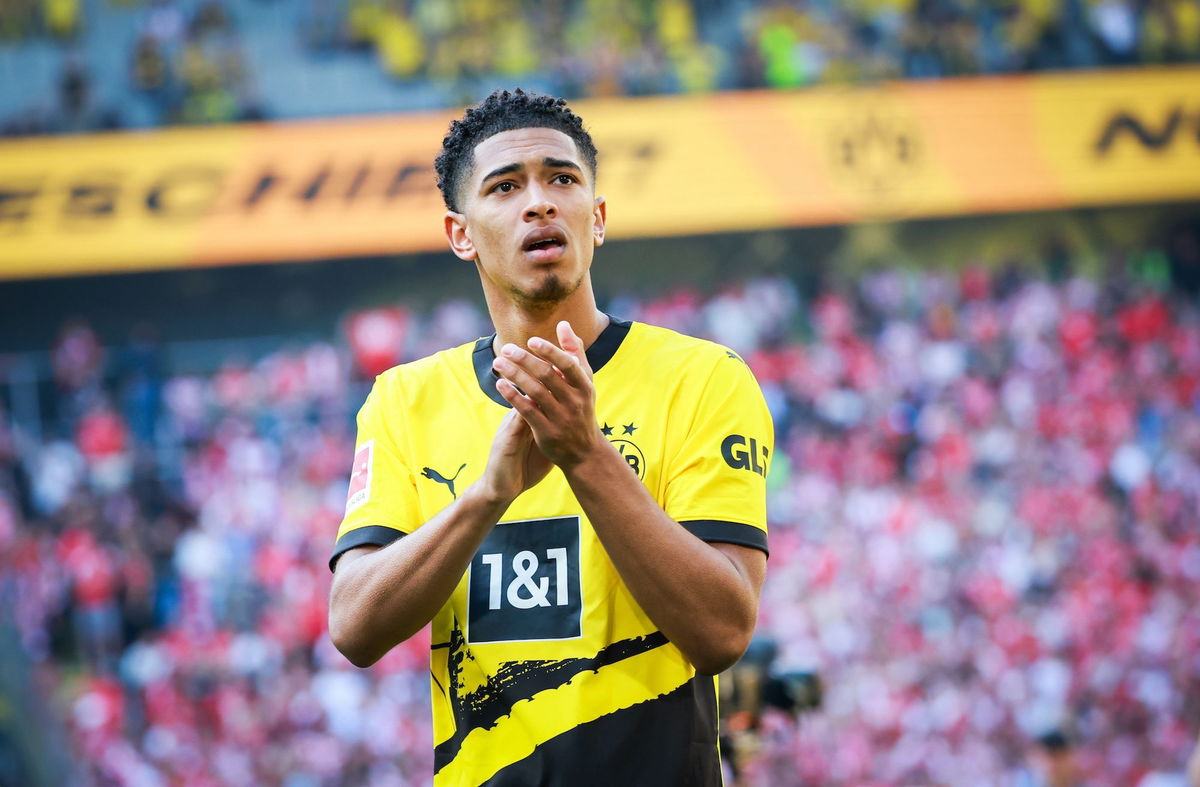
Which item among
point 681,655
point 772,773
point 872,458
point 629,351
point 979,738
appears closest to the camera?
point 681,655

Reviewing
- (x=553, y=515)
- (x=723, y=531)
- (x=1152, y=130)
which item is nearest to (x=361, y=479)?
(x=553, y=515)

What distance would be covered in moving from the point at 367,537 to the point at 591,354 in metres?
0.53

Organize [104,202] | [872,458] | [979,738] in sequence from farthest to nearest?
[104,202]
[872,458]
[979,738]

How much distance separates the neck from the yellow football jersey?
51mm

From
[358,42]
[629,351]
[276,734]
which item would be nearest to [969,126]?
[358,42]

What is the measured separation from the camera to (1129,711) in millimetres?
11594

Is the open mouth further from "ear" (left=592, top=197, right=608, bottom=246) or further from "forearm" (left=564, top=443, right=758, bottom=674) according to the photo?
"forearm" (left=564, top=443, right=758, bottom=674)

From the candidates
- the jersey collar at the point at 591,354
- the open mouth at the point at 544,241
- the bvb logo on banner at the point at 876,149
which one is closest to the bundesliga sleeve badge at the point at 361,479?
the jersey collar at the point at 591,354

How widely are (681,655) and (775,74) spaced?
50.0 feet

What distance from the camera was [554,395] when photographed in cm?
196

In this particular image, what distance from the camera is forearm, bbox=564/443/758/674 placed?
2.01 metres

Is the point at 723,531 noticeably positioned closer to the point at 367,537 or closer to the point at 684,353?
the point at 684,353

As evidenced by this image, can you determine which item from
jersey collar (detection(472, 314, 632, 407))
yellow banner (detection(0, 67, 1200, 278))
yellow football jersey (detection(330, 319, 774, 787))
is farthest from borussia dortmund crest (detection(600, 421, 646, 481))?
yellow banner (detection(0, 67, 1200, 278))

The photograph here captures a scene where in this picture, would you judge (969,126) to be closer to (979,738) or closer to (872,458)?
(872,458)
